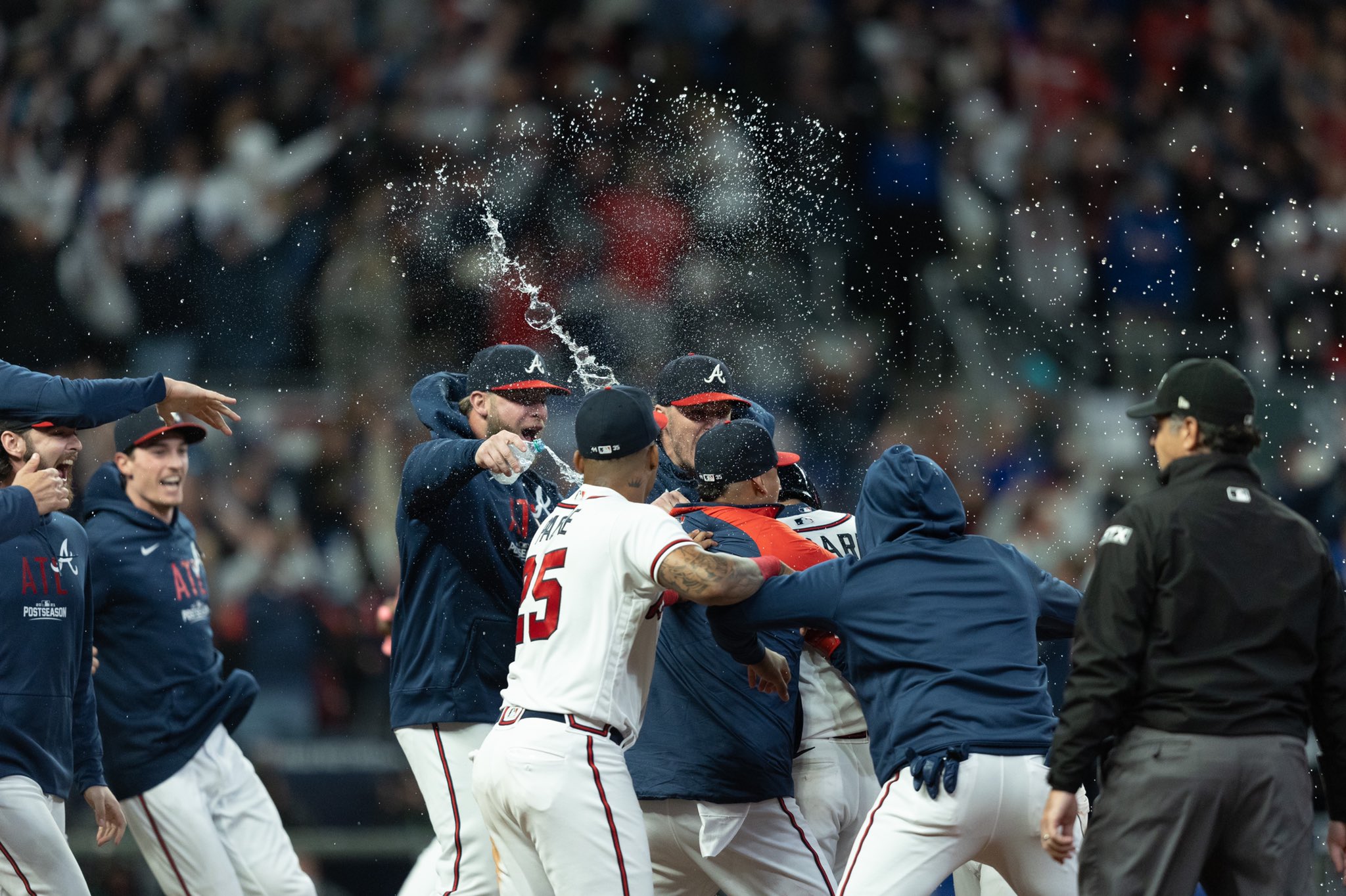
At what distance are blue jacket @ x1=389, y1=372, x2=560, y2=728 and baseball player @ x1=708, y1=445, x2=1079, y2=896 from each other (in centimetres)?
133

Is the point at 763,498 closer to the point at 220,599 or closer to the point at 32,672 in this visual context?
the point at 32,672

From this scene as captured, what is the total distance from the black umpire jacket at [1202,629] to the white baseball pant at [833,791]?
1.61 metres

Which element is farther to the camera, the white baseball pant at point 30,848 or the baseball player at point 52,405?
the white baseball pant at point 30,848

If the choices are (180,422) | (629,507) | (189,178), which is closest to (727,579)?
(629,507)

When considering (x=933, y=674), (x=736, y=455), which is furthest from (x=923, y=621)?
(x=736, y=455)

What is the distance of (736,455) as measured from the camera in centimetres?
491

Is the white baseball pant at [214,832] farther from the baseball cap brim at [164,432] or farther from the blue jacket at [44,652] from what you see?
the baseball cap brim at [164,432]

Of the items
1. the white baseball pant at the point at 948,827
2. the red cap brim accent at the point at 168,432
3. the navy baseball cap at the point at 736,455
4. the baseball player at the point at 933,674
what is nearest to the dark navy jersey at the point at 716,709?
the navy baseball cap at the point at 736,455

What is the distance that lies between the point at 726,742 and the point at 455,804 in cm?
117

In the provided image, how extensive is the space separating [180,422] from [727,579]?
3.57 meters

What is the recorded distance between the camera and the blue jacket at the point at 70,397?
507 centimetres

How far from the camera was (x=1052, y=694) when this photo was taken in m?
8.52

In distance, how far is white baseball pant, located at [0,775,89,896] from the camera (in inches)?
196

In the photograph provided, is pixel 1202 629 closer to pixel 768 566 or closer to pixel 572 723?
pixel 768 566
